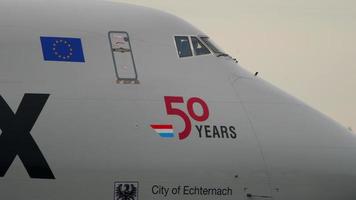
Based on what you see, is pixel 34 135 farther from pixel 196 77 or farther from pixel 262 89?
pixel 262 89

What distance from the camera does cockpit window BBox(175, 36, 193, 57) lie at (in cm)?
1944

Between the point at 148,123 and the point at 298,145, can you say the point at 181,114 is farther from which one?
the point at 298,145

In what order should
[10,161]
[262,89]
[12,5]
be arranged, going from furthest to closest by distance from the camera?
[262,89] → [12,5] → [10,161]

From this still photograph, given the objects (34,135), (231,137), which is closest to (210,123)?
(231,137)

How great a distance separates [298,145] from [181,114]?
260 cm

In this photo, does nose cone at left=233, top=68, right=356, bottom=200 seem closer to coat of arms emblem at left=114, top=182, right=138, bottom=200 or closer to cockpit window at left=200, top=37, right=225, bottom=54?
cockpit window at left=200, top=37, right=225, bottom=54

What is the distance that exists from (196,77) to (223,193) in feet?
8.41

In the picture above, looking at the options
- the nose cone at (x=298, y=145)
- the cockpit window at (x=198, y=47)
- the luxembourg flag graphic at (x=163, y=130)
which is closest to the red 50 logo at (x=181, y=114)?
the luxembourg flag graphic at (x=163, y=130)

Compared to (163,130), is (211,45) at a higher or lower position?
higher

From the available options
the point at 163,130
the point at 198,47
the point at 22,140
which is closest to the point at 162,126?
the point at 163,130

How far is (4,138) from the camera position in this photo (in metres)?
17.1

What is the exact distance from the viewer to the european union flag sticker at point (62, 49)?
Answer: 59.5 feet

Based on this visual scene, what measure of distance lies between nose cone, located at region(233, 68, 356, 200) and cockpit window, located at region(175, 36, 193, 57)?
1.25 m

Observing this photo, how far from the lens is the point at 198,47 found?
19719mm
